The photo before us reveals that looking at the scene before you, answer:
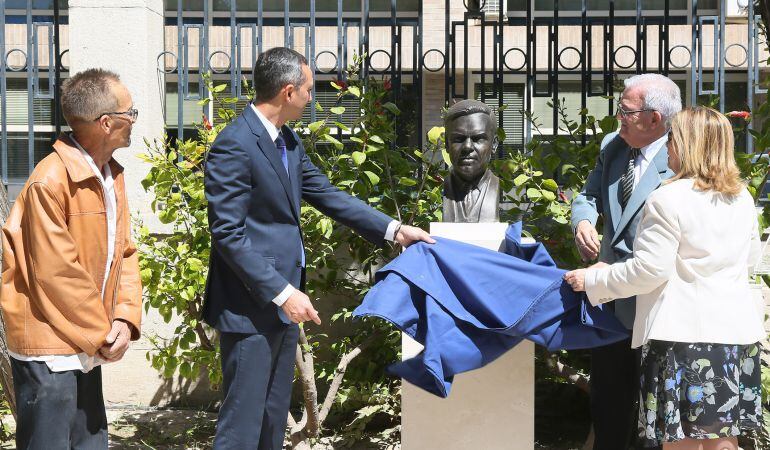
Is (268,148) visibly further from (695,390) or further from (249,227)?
(695,390)

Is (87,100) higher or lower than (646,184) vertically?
higher

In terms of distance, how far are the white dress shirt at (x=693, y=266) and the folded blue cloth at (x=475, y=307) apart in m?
Result: 0.42

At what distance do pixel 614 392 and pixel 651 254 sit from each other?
113 cm

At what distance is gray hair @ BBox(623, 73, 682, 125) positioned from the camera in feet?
14.1

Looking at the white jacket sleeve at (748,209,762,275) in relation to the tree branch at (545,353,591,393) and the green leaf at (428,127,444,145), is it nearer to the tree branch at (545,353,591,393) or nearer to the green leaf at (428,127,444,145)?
the tree branch at (545,353,591,393)

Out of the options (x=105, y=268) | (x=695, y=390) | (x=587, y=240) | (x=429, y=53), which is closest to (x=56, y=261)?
(x=105, y=268)

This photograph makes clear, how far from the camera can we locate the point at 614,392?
464 cm

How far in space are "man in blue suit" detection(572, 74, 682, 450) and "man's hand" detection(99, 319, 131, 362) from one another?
2140mm

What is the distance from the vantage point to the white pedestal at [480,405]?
4.54 metres

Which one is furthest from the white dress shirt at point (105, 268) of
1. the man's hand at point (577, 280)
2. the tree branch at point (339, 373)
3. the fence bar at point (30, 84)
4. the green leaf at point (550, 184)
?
the fence bar at point (30, 84)

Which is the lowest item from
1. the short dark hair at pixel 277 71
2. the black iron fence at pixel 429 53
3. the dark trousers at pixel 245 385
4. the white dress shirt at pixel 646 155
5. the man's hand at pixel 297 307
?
the dark trousers at pixel 245 385

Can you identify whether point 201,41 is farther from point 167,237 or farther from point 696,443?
point 696,443

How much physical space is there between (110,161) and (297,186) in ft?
2.66

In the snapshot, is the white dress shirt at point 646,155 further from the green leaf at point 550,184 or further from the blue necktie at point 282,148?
the blue necktie at point 282,148
